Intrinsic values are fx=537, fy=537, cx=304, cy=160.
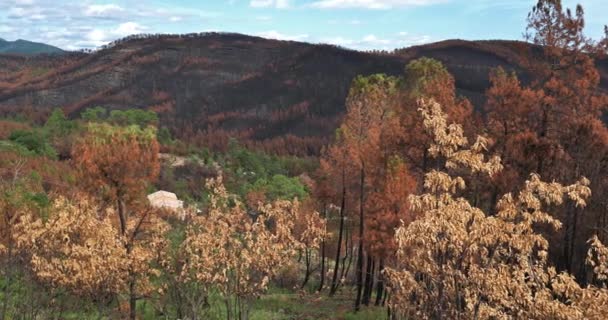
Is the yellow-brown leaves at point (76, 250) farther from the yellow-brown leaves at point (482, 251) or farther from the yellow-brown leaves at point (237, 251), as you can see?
the yellow-brown leaves at point (482, 251)

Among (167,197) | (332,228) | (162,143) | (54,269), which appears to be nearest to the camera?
(54,269)

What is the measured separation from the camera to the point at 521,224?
31.5 ft

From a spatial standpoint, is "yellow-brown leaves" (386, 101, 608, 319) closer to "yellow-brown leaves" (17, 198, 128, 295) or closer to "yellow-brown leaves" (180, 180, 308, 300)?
"yellow-brown leaves" (180, 180, 308, 300)

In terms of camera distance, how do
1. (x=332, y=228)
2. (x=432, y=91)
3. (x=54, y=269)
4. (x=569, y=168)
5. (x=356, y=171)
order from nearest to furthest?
(x=54, y=269) → (x=432, y=91) → (x=569, y=168) → (x=356, y=171) → (x=332, y=228)

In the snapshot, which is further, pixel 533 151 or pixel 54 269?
pixel 533 151

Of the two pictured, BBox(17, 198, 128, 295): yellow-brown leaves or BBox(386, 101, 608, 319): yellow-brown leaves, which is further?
BBox(17, 198, 128, 295): yellow-brown leaves

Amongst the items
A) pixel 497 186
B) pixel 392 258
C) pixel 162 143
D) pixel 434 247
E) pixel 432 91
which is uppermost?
pixel 432 91

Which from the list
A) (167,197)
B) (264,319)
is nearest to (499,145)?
(264,319)

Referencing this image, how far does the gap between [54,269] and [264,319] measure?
10534mm

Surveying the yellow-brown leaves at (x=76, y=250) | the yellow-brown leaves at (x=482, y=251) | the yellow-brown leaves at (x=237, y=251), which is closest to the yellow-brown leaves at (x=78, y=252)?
the yellow-brown leaves at (x=76, y=250)

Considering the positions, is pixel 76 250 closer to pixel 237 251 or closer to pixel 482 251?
pixel 237 251

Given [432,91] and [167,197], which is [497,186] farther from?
[167,197]

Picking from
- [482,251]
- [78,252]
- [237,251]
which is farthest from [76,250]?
[482,251]

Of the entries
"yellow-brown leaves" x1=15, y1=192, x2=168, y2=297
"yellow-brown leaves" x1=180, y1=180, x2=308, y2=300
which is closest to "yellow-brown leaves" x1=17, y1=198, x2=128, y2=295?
"yellow-brown leaves" x1=15, y1=192, x2=168, y2=297
